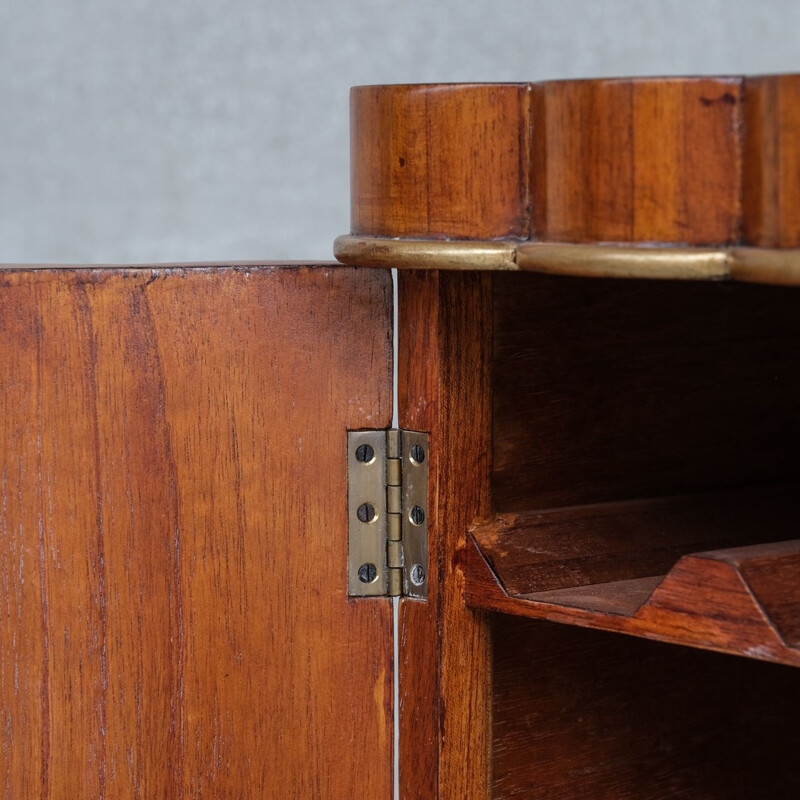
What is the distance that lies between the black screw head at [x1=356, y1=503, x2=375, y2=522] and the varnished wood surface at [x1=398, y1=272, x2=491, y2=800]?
50mm

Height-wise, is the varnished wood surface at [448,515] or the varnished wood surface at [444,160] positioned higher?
the varnished wood surface at [444,160]

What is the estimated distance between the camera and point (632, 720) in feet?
3.50

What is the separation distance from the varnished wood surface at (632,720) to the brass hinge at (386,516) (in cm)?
7

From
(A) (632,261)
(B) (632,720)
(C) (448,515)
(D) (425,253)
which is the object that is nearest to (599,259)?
(A) (632,261)

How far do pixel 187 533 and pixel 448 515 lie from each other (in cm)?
17

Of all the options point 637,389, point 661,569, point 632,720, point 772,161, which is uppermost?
point 772,161

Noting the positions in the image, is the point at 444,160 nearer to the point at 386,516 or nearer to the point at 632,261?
the point at 632,261

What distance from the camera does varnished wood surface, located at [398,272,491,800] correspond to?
931 mm

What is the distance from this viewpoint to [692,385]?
105cm

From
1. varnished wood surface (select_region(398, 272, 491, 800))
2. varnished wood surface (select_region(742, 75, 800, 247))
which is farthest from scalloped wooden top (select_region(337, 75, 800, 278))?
varnished wood surface (select_region(398, 272, 491, 800))

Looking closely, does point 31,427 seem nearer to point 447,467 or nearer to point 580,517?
point 447,467

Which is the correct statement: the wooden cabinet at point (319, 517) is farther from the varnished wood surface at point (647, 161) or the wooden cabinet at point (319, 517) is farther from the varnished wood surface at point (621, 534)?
the varnished wood surface at point (647, 161)

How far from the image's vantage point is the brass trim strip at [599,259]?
0.68 m

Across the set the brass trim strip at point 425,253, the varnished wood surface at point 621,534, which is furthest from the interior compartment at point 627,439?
the brass trim strip at point 425,253
